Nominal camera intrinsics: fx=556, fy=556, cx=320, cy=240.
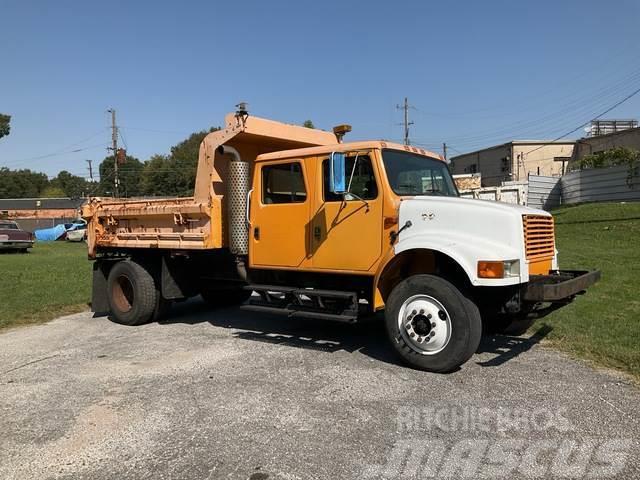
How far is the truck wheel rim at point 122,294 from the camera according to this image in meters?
8.96

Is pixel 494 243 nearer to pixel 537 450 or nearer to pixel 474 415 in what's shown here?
pixel 474 415

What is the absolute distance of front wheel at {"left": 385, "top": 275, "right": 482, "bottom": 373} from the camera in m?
5.34

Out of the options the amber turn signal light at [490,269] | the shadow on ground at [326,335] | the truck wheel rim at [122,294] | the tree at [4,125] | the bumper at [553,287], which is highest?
the tree at [4,125]

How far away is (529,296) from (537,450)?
1.89 metres

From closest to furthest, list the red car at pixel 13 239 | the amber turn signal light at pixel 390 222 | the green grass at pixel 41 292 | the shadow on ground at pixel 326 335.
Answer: the amber turn signal light at pixel 390 222 < the shadow on ground at pixel 326 335 < the green grass at pixel 41 292 < the red car at pixel 13 239

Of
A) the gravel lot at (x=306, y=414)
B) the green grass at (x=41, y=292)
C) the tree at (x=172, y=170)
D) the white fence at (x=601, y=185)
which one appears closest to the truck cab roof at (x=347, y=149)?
the gravel lot at (x=306, y=414)

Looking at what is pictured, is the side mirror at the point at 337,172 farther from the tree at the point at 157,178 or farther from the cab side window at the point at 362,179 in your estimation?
the tree at the point at 157,178

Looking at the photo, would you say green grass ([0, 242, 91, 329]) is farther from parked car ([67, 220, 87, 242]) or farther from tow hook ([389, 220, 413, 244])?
parked car ([67, 220, 87, 242])

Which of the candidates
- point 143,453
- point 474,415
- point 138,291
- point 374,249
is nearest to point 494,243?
point 374,249

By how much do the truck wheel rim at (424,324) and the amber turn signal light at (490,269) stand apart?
0.52 metres

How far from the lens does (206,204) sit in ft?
24.4

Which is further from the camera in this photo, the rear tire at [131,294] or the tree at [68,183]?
the tree at [68,183]

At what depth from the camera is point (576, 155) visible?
1843 inches

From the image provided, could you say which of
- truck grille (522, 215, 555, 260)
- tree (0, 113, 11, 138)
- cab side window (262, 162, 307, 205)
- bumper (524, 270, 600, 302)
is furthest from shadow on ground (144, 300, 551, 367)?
tree (0, 113, 11, 138)
